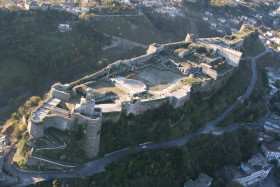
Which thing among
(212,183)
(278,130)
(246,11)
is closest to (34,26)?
(212,183)

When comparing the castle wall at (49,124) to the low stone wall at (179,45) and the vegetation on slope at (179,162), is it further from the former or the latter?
the low stone wall at (179,45)

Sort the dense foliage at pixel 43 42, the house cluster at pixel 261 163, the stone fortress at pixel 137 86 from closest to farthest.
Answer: the stone fortress at pixel 137 86 < the house cluster at pixel 261 163 < the dense foliage at pixel 43 42

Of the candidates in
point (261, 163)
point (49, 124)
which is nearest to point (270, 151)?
point (261, 163)

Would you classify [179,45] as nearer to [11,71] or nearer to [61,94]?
[61,94]

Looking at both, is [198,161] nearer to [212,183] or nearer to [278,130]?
[212,183]

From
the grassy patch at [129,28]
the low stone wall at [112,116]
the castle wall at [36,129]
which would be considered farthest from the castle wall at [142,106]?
the grassy patch at [129,28]

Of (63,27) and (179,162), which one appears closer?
(179,162)

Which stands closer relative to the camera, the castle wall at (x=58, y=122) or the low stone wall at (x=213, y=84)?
the castle wall at (x=58, y=122)

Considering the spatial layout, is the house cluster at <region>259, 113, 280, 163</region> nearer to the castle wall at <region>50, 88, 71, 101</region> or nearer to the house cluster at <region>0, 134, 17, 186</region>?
the castle wall at <region>50, 88, 71, 101</region>
